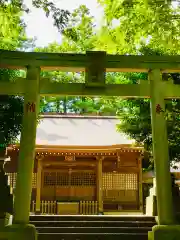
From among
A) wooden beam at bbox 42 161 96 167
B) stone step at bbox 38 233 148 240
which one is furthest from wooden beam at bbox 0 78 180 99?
wooden beam at bbox 42 161 96 167

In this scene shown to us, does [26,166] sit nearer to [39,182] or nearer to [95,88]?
[95,88]

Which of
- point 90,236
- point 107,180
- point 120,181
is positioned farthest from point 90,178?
point 90,236

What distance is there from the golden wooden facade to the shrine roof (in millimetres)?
1414

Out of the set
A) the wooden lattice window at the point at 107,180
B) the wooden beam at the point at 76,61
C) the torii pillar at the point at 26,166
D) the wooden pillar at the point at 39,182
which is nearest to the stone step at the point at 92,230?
the torii pillar at the point at 26,166

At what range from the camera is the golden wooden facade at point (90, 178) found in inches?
572

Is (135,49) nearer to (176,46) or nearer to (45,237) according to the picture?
(176,46)

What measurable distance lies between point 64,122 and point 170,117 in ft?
36.4

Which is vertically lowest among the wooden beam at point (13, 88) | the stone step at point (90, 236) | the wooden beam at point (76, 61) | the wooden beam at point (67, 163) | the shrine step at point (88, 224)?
the stone step at point (90, 236)

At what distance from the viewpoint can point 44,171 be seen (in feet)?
50.7

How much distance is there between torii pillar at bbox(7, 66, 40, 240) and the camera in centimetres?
612

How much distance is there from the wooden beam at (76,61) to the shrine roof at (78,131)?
9.06 m

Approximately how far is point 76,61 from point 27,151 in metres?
2.34

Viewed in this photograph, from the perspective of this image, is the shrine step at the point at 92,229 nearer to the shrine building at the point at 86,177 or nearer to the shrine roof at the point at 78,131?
the shrine building at the point at 86,177

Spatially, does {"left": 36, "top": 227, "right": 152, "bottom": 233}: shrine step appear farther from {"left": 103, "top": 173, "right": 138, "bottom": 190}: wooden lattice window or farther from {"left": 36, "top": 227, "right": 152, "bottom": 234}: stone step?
{"left": 103, "top": 173, "right": 138, "bottom": 190}: wooden lattice window
